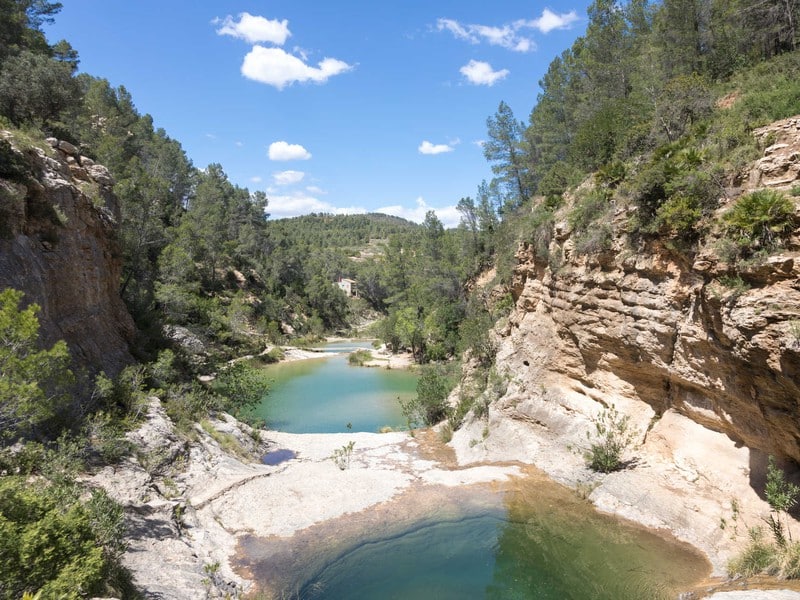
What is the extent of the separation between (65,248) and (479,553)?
1781 cm

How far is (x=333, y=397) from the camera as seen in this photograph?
111 feet

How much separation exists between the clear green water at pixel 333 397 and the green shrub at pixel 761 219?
63.9 feet

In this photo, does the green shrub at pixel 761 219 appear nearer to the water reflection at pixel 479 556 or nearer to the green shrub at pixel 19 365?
the water reflection at pixel 479 556

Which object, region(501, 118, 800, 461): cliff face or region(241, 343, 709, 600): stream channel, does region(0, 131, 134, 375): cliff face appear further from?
region(501, 118, 800, 461): cliff face

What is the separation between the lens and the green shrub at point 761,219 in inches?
386

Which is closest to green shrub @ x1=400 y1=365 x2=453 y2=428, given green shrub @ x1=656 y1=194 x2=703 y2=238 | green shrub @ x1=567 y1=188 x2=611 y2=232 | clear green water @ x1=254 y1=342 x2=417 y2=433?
clear green water @ x1=254 y1=342 x2=417 y2=433

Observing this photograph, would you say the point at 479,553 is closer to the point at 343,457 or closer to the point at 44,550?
the point at 343,457

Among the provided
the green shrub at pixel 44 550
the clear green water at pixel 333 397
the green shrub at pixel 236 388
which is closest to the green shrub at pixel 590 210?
the clear green water at pixel 333 397

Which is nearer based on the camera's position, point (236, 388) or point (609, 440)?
point (609, 440)

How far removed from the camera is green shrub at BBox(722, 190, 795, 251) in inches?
386

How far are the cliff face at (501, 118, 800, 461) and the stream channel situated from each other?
13.5 ft

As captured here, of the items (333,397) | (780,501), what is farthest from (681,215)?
(333,397)

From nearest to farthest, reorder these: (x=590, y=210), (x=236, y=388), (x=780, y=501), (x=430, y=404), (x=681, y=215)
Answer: (x=780, y=501) → (x=681, y=215) → (x=590, y=210) → (x=236, y=388) → (x=430, y=404)

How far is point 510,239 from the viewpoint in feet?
98.6
